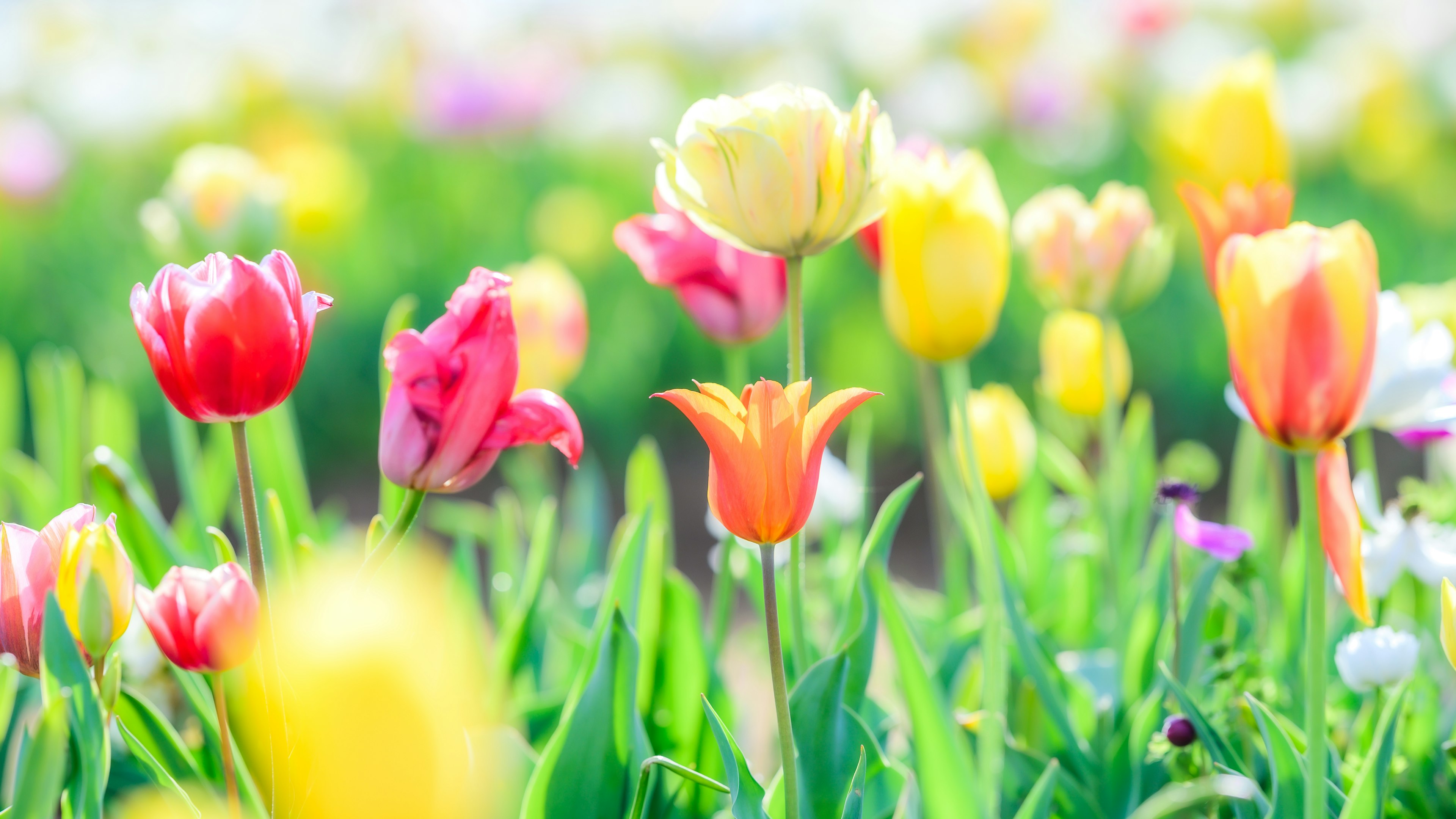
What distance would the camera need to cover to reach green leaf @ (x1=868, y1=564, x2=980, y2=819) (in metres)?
0.58

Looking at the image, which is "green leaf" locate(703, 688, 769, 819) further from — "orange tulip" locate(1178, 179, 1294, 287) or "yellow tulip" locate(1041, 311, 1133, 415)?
"yellow tulip" locate(1041, 311, 1133, 415)

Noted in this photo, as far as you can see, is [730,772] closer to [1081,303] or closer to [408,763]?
[408,763]

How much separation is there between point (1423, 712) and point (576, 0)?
4575mm

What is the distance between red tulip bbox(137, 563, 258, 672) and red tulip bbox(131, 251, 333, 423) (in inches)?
3.0

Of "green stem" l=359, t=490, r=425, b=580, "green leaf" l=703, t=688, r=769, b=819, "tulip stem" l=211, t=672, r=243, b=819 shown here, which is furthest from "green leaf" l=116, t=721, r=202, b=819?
"green leaf" l=703, t=688, r=769, b=819

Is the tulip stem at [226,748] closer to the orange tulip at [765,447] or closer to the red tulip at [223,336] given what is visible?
the red tulip at [223,336]

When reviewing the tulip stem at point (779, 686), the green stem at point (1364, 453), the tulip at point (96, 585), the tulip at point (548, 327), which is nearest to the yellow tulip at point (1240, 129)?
the green stem at point (1364, 453)

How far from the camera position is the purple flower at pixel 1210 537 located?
0.69m

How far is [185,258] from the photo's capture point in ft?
3.77

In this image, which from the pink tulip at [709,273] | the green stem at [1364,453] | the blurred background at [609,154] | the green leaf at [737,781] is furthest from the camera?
the blurred background at [609,154]

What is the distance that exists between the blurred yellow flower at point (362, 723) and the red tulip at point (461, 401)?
0.07 m

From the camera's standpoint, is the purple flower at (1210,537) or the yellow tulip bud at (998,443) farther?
the yellow tulip bud at (998,443)

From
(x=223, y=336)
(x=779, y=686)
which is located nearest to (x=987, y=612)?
(x=779, y=686)

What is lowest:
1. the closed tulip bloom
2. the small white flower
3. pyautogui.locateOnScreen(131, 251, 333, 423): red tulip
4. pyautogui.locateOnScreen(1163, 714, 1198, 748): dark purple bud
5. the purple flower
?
pyautogui.locateOnScreen(1163, 714, 1198, 748): dark purple bud
